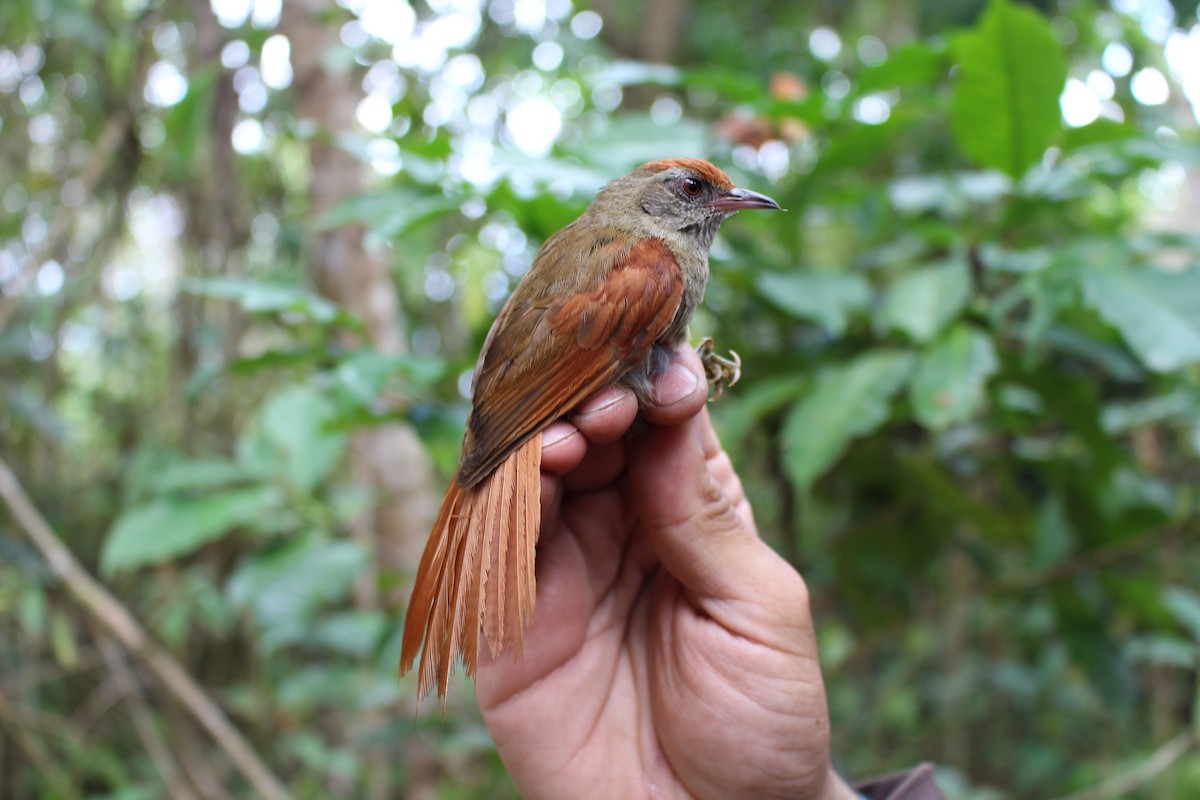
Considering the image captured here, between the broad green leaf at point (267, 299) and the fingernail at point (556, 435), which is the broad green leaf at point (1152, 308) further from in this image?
the broad green leaf at point (267, 299)

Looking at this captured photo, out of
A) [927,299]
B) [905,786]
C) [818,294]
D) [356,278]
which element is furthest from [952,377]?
[356,278]

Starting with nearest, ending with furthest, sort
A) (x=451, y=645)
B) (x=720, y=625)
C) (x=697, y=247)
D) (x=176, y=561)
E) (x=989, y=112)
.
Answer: (x=451, y=645), (x=720, y=625), (x=697, y=247), (x=989, y=112), (x=176, y=561)

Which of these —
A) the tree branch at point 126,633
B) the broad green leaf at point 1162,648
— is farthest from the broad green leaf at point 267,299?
the broad green leaf at point 1162,648

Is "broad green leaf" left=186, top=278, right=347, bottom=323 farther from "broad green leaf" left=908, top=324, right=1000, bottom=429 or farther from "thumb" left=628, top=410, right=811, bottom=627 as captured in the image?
"broad green leaf" left=908, top=324, right=1000, bottom=429

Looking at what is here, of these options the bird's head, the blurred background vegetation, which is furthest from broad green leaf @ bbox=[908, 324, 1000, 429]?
the bird's head

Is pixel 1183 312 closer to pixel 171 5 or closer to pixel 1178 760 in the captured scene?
pixel 1178 760

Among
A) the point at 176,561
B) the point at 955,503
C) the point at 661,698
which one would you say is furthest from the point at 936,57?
the point at 176,561
